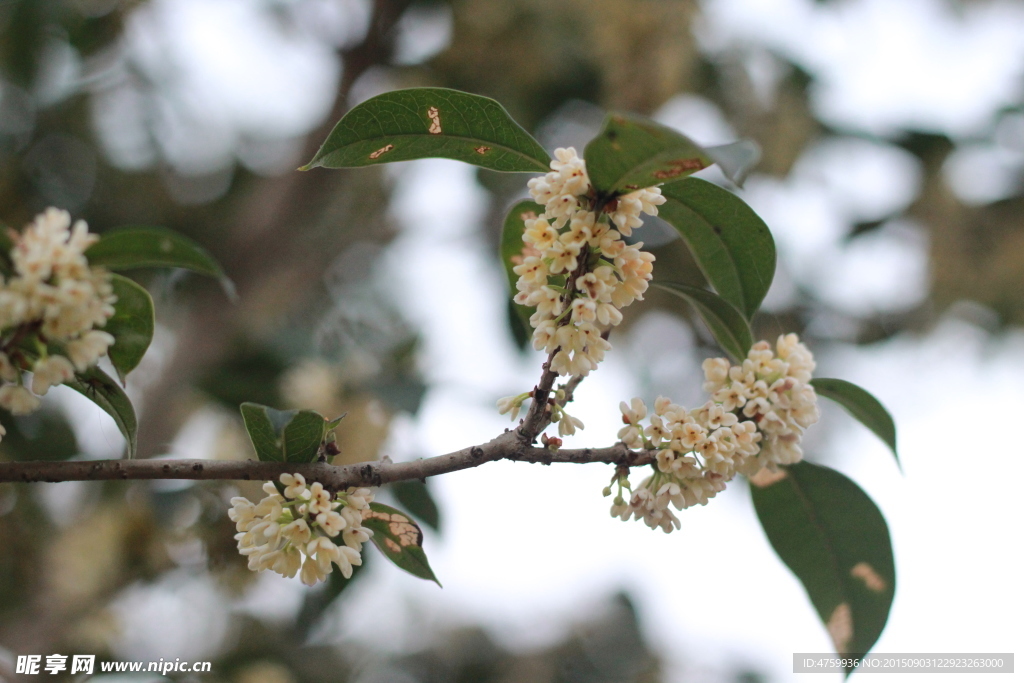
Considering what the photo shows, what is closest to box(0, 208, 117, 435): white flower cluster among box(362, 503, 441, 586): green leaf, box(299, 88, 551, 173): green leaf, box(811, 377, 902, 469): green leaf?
box(299, 88, 551, 173): green leaf

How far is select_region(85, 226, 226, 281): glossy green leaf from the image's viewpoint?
36.7 inches

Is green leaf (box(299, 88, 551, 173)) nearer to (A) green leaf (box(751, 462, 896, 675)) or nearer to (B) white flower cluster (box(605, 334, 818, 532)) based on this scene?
(B) white flower cluster (box(605, 334, 818, 532))

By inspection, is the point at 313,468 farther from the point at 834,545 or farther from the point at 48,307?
the point at 834,545

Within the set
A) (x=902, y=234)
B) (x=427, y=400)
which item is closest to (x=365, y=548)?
(x=427, y=400)

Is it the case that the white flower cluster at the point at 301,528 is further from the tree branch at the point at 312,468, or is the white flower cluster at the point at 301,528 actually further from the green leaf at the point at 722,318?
the green leaf at the point at 722,318

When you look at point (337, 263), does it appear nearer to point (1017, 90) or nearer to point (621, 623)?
point (621, 623)

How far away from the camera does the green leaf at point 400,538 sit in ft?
3.63

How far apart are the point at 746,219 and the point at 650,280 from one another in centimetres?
19

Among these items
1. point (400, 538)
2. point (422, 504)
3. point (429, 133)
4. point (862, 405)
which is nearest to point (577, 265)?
point (429, 133)

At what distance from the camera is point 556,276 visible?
1.01 meters

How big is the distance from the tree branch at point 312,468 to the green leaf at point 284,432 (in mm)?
18

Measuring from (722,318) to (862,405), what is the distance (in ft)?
0.88

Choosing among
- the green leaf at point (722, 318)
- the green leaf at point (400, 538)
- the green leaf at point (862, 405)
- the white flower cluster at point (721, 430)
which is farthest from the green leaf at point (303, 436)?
the green leaf at point (862, 405)

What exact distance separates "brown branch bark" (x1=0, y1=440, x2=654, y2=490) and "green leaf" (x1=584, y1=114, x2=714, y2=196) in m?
0.32
